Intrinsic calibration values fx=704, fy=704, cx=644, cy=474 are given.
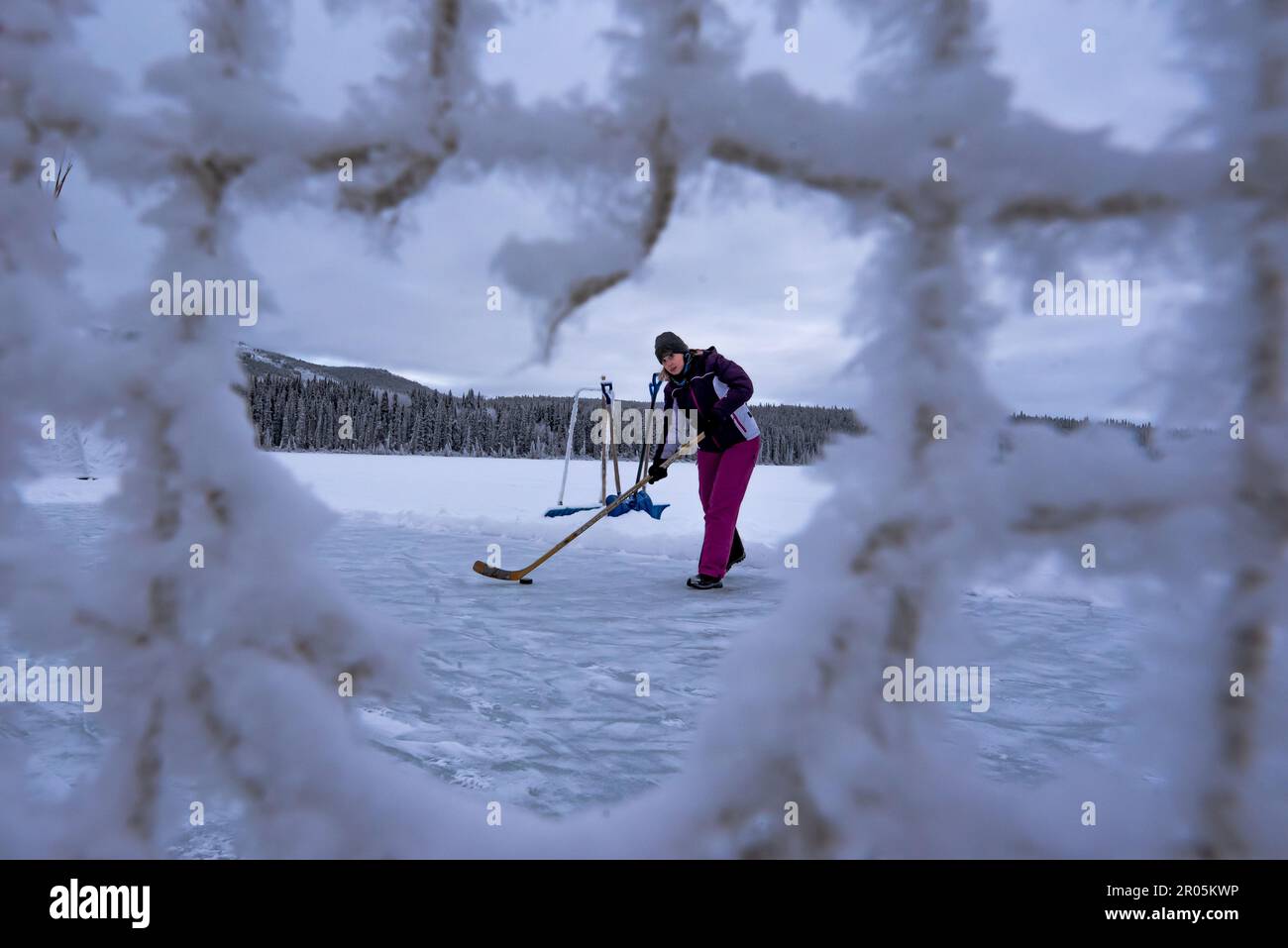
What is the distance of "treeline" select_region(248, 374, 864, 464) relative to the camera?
1944 inches

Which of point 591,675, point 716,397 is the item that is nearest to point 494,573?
point 716,397

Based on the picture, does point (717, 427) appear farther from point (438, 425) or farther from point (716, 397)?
point (438, 425)

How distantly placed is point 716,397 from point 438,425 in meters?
52.6

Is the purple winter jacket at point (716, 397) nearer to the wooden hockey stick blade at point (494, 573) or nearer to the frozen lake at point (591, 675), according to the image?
the frozen lake at point (591, 675)

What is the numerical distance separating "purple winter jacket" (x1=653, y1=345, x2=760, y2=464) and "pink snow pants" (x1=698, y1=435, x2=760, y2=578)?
0.28ft

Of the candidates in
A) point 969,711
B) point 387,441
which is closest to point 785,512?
point 969,711

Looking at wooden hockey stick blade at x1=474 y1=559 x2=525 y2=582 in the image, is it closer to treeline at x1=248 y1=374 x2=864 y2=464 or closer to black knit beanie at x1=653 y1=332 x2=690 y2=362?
black knit beanie at x1=653 y1=332 x2=690 y2=362

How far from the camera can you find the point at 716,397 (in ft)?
15.6

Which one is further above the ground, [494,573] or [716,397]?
[716,397]

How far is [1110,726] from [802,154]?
229cm

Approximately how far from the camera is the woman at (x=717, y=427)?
4.56 metres

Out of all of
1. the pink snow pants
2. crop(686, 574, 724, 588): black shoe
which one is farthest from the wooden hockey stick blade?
the pink snow pants

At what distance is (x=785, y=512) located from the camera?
34.5ft

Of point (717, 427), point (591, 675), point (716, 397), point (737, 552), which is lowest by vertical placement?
point (591, 675)
